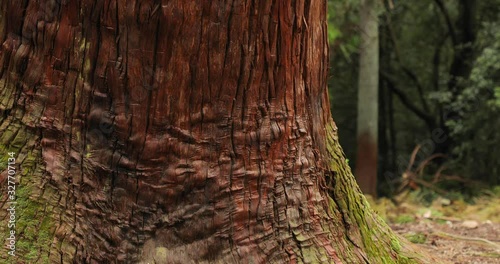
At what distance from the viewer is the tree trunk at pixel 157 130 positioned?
2070mm

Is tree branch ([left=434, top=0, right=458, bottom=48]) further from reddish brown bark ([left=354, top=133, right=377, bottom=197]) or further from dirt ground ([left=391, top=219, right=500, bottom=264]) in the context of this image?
dirt ground ([left=391, top=219, right=500, bottom=264])

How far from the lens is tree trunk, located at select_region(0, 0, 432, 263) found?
2070 millimetres

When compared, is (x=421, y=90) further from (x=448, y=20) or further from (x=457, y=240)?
(x=457, y=240)

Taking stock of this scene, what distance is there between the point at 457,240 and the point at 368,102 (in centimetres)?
742

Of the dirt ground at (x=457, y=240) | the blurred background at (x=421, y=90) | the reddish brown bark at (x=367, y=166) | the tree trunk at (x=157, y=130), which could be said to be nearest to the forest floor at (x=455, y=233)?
the dirt ground at (x=457, y=240)

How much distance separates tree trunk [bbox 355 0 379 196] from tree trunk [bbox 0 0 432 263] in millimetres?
8947

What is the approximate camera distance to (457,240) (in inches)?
171

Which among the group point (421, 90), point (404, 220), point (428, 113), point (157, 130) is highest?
point (421, 90)

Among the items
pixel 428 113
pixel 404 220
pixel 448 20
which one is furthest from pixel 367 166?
pixel 448 20

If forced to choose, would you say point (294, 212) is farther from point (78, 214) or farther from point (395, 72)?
point (395, 72)

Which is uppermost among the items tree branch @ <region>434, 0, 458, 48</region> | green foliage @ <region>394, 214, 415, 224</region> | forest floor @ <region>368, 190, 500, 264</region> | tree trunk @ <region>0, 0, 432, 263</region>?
tree branch @ <region>434, 0, 458, 48</region>

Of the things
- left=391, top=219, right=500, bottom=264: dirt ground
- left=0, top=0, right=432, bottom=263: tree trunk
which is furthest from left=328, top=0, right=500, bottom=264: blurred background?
left=0, top=0, right=432, bottom=263: tree trunk

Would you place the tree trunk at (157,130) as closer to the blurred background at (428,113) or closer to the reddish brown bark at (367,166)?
the blurred background at (428,113)

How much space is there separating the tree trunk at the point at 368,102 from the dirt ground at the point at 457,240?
5.60 m
